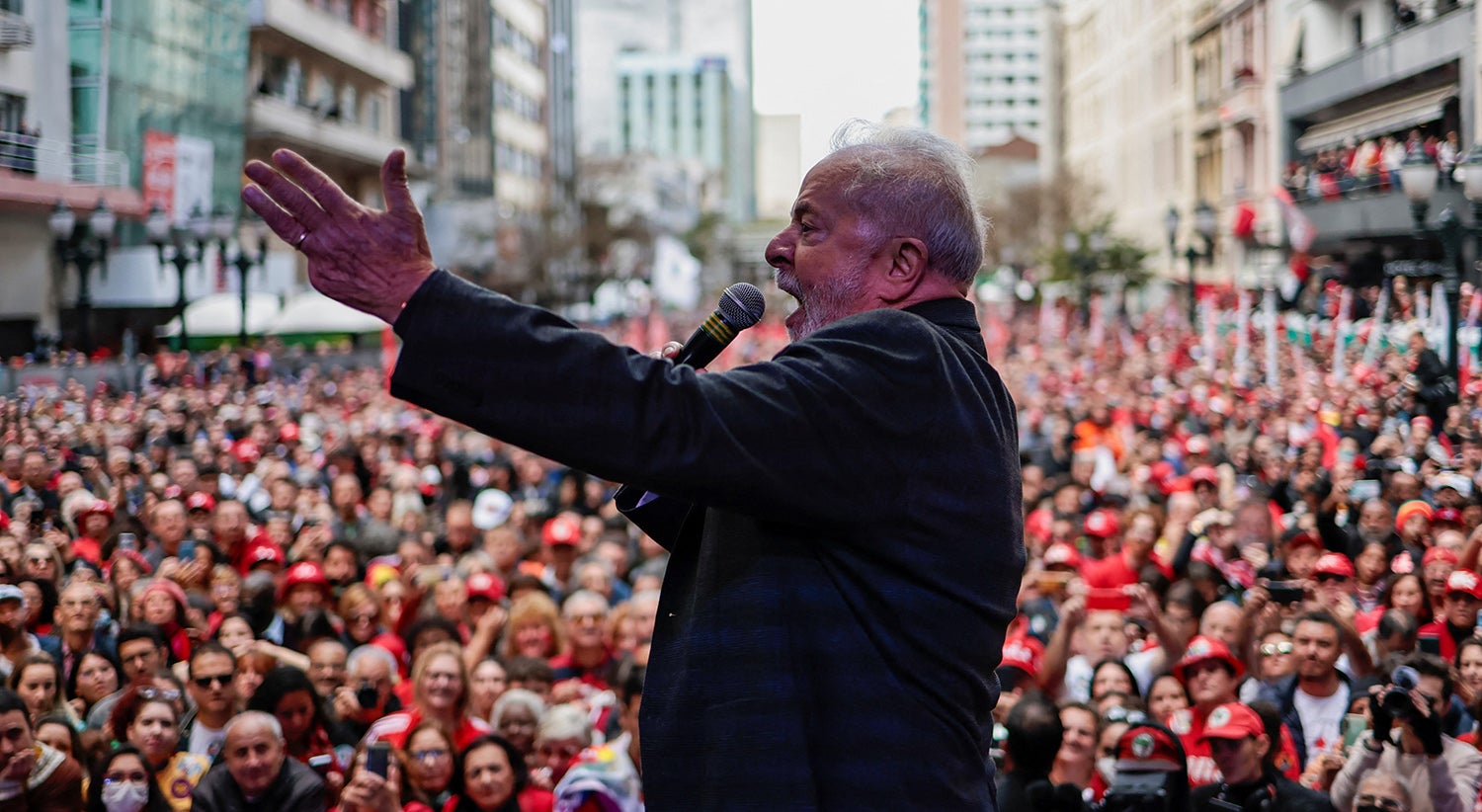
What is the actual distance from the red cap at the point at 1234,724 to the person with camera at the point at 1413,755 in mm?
343

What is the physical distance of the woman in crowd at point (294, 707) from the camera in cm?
638

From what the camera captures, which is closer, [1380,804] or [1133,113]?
[1380,804]

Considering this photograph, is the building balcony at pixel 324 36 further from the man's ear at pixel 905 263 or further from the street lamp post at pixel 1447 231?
the man's ear at pixel 905 263

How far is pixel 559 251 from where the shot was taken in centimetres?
5494

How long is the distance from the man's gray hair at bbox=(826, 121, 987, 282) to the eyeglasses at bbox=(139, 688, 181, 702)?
14.9 feet

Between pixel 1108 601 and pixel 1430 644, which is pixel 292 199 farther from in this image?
pixel 1108 601

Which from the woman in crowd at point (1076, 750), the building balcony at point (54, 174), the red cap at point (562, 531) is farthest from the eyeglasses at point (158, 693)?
the red cap at point (562, 531)

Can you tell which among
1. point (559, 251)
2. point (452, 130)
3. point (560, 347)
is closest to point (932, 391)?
point (560, 347)

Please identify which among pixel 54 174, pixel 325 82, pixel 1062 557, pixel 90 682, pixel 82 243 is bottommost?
pixel 90 682

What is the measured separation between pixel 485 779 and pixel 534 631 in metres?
2.07

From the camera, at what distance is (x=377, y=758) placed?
17.6 ft

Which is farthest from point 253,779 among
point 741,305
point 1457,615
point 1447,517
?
point 1447,517

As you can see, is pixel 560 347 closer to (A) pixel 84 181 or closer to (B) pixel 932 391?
(B) pixel 932 391

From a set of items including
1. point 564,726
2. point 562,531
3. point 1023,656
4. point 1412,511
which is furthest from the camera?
point 562,531
